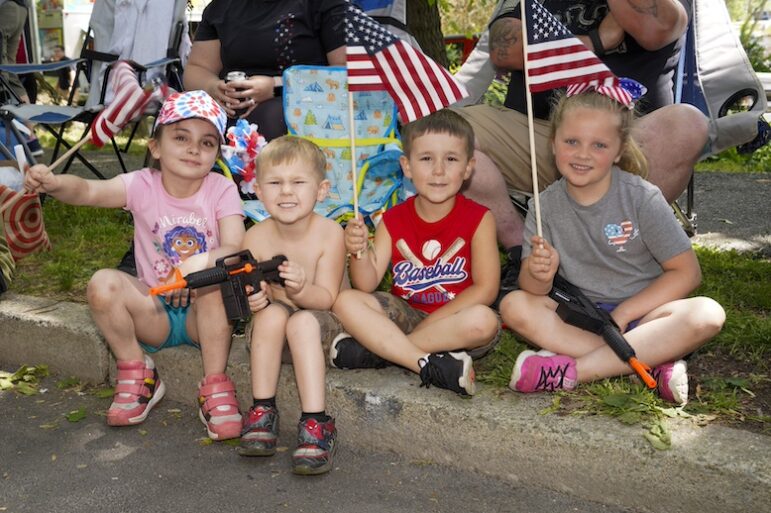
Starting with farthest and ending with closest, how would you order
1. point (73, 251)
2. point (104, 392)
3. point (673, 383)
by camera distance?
point (73, 251) < point (104, 392) < point (673, 383)

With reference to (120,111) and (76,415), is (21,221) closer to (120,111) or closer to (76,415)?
(120,111)

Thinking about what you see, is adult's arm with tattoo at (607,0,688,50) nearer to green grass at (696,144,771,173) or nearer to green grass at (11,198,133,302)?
green grass at (11,198,133,302)

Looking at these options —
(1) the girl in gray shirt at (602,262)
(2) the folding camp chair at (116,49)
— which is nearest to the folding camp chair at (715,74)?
(1) the girl in gray shirt at (602,262)

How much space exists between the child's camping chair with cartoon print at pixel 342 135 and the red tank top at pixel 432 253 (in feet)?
2.55

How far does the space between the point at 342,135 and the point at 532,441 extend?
2.23 metres

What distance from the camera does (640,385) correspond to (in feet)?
9.89

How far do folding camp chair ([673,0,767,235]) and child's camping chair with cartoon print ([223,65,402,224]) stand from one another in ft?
4.63

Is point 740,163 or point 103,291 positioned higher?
point 103,291

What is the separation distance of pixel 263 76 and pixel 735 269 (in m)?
2.52

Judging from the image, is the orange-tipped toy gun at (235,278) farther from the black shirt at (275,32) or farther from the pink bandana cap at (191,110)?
the black shirt at (275,32)

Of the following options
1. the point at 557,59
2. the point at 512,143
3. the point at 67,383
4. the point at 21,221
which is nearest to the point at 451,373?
the point at 557,59

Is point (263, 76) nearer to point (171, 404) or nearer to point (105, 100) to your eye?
point (171, 404)

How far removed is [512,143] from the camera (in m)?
4.20

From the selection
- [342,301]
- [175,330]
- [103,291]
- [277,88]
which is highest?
[277,88]
